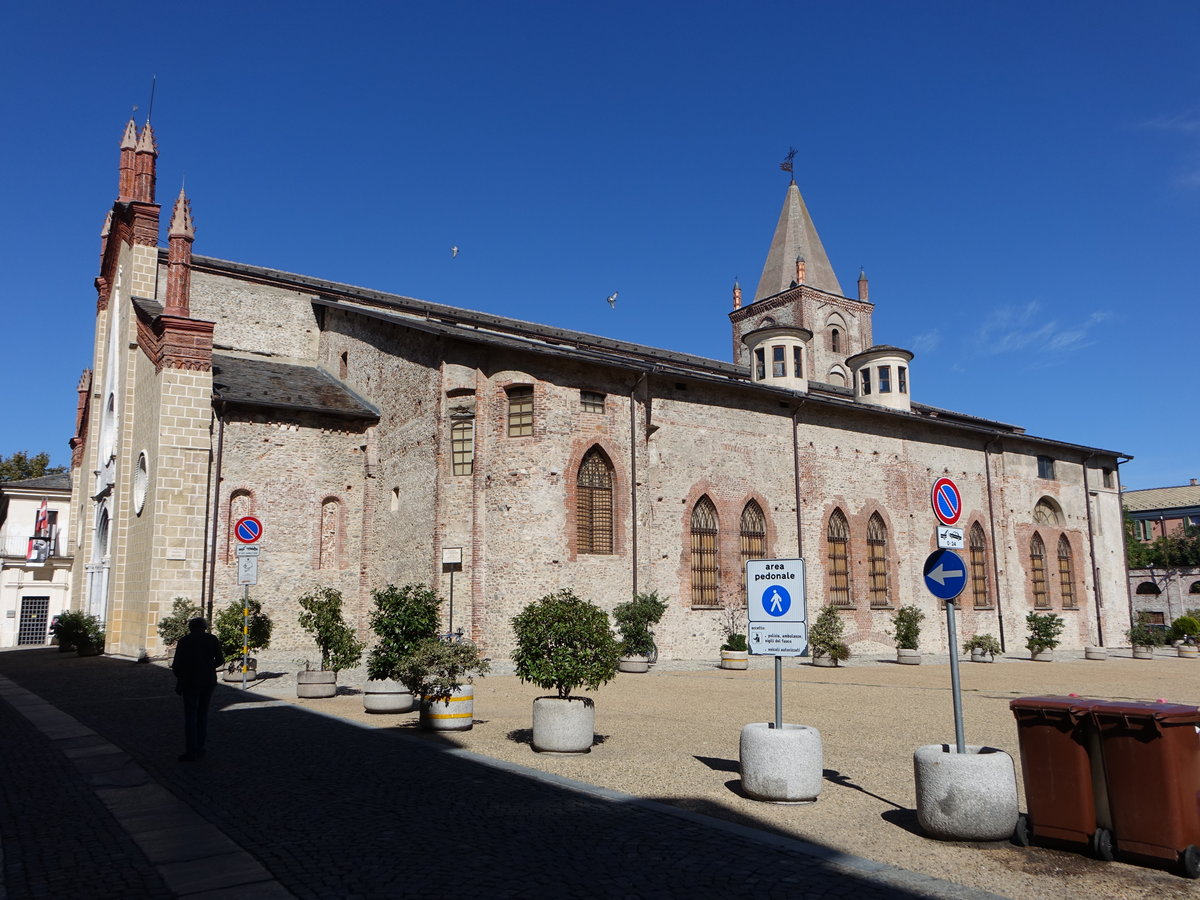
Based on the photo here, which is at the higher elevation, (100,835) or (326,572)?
(326,572)

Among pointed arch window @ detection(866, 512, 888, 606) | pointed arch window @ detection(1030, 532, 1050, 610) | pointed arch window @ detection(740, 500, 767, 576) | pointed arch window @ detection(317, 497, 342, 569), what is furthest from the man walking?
pointed arch window @ detection(1030, 532, 1050, 610)

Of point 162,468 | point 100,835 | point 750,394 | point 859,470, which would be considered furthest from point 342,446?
point 100,835

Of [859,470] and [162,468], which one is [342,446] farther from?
[859,470]

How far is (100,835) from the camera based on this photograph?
657 centimetres

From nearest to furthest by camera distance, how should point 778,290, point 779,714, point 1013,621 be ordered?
point 779,714 → point 1013,621 → point 778,290

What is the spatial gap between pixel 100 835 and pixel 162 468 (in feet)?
60.8

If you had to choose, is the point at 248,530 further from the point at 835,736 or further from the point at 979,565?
the point at 979,565

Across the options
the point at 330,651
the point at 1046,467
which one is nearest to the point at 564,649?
the point at 330,651

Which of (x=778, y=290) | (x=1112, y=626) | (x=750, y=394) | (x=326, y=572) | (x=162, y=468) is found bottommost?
(x=1112, y=626)

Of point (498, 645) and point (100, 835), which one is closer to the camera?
point (100, 835)

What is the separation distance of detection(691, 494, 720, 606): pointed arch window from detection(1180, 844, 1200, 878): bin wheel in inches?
Answer: 849

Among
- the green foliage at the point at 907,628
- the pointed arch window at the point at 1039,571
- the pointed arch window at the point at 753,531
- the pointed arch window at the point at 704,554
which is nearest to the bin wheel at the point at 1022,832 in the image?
the pointed arch window at the point at 704,554

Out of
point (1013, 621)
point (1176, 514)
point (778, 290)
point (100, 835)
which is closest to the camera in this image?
point (100, 835)

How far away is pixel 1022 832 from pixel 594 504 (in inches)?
767
